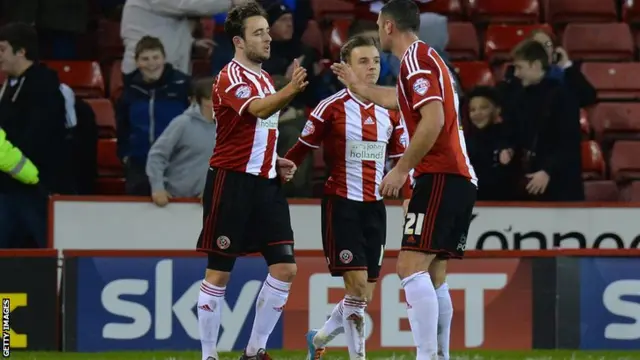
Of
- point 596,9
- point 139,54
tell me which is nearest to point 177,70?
point 139,54

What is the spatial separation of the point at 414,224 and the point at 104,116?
5448 mm

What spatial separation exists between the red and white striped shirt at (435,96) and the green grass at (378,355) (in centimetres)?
235

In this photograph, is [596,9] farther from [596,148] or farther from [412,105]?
[412,105]

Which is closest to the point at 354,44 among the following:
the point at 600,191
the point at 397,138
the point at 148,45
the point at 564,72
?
the point at 397,138

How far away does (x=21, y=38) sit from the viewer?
1042 centimetres

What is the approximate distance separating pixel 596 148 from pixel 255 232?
5234 millimetres

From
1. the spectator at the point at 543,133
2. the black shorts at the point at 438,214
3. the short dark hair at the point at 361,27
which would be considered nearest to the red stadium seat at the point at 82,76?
the short dark hair at the point at 361,27

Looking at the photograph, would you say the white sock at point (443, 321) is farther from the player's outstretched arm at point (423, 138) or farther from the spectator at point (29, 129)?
the spectator at point (29, 129)

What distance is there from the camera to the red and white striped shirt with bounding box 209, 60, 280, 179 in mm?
8031

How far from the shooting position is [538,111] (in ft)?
36.6

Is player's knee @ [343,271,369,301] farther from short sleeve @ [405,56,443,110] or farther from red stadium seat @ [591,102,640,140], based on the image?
red stadium seat @ [591,102,640,140]

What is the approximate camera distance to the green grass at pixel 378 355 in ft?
30.4

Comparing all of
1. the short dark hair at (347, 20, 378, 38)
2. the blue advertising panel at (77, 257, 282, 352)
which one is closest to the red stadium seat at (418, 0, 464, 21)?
the short dark hair at (347, 20, 378, 38)

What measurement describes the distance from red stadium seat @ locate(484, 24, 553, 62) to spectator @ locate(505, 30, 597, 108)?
1563 mm
